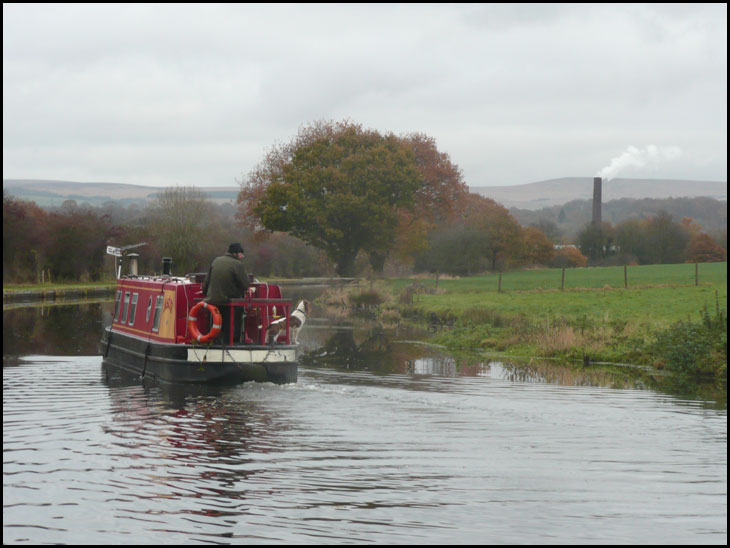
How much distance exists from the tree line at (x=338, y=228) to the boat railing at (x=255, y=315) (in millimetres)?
32829

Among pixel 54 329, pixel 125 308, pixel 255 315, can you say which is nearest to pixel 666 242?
pixel 54 329

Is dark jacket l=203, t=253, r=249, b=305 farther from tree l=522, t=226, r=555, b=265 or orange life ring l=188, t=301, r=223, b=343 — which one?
tree l=522, t=226, r=555, b=265

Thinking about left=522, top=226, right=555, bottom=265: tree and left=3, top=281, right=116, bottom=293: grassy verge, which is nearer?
left=3, top=281, right=116, bottom=293: grassy verge

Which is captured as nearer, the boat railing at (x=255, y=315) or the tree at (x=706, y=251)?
the boat railing at (x=255, y=315)

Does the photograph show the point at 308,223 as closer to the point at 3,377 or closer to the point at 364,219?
the point at 364,219

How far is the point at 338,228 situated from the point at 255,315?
41460 millimetres

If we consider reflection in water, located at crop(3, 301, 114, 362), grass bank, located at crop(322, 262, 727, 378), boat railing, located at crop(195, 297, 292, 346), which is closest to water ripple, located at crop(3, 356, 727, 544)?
boat railing, located at crop(195, 297, 292, 346)

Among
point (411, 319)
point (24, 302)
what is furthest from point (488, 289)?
point (24, 302)

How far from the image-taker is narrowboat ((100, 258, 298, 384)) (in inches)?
610

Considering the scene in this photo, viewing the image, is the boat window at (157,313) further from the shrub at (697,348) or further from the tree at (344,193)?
the tree at (344,193)

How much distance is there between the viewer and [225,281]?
1589 cm

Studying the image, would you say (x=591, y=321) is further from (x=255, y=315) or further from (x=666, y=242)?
(x=666, y=242)

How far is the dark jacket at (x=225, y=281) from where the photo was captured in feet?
Result: 51.9

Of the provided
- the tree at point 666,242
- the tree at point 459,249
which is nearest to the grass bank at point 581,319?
the tree at point 459,249
